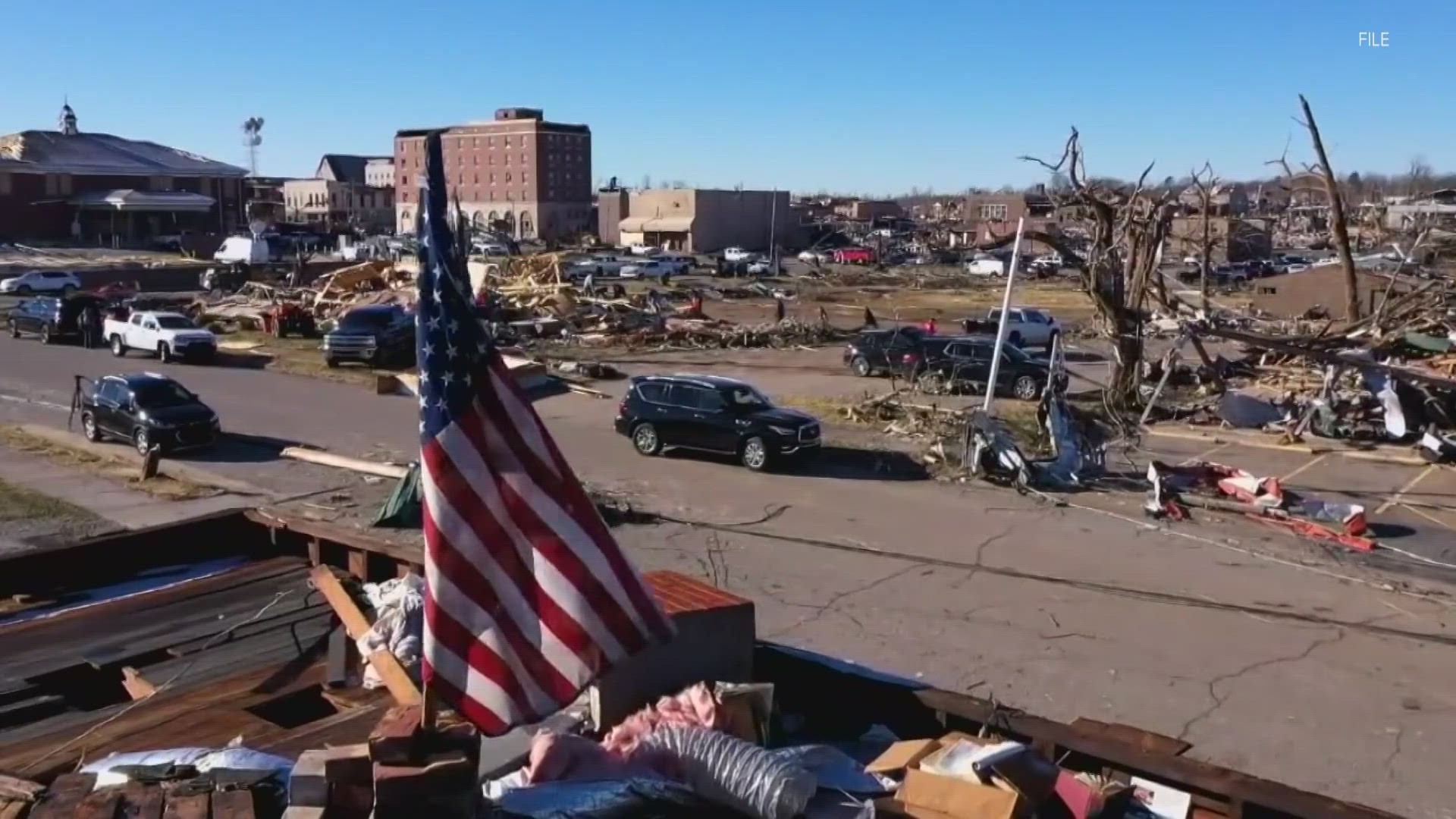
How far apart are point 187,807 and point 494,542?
1.77 metres

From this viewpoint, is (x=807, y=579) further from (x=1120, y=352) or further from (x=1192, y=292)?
(x=1192, y=292)

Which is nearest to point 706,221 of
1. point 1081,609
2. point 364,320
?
point 364,320

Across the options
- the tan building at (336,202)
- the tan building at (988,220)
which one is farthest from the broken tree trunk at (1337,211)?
the tan building at (336,202)

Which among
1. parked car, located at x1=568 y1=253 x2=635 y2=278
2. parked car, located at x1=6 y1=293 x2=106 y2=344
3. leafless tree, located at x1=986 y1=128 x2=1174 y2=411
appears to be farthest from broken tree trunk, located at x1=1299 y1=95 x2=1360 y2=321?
parked car, located at x1=568 y1=253 x2=635 y2=278

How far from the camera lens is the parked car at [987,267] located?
8981 cm

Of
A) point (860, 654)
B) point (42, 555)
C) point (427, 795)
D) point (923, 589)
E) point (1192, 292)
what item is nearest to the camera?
point (427, 795)

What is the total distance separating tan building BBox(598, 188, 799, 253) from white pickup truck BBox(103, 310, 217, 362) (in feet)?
254

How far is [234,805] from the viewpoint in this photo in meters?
5.44

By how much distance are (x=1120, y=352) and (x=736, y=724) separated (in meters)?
24.8

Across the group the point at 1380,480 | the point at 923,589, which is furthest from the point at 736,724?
the point at 1380,480

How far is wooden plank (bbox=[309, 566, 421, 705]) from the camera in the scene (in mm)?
7605

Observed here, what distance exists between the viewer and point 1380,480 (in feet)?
78.8

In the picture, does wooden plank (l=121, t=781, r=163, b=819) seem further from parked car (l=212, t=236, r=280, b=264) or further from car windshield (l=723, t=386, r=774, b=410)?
parked car (l=212, t=236, r=280, b=264)

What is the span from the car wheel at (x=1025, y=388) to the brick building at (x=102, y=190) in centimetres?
7845
